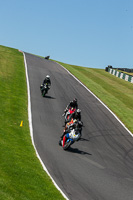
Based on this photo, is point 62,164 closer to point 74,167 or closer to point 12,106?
point 74,167

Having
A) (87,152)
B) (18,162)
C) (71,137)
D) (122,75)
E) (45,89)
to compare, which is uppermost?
(122,75)

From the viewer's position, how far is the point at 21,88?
3152 cm

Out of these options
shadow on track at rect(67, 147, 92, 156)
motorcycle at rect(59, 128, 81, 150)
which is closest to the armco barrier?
shadow on track at rect(67, 147, 92, 156)

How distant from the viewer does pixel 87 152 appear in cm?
1759

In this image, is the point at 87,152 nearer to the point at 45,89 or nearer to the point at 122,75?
the point at 45,89

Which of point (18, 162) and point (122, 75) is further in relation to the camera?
point (122, 75)

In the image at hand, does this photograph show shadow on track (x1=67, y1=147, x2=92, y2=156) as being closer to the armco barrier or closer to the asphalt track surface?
the asphalt track surface

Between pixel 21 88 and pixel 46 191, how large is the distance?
21723 mm

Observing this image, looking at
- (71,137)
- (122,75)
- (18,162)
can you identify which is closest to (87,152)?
(71,137)

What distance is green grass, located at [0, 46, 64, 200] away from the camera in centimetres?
963

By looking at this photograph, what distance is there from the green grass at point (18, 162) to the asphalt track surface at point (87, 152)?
0.63 metres

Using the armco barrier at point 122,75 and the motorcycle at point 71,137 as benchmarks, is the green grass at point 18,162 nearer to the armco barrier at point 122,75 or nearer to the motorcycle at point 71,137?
the motorcycle at point 71,137

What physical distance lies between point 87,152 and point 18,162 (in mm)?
5895

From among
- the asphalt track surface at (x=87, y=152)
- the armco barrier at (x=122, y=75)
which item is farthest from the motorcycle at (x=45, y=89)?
the armco barrier at (x=122, y=75)
